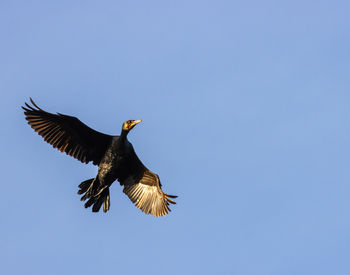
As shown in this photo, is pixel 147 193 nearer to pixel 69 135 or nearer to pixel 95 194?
pixel 95 194

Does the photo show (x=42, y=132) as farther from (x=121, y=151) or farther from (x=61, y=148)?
(x=121, y=151)

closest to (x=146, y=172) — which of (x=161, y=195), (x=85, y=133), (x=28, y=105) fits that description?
(x=161, y=195)

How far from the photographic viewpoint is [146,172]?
21.6m

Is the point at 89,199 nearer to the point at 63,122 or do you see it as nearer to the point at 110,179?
the point at 110,179

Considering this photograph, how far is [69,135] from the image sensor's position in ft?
68.3

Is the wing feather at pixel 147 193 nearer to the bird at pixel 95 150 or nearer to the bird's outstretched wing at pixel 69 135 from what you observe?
the bird at pixel 95 150

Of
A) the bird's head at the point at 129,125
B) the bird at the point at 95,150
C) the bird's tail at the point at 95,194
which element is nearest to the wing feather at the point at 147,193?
the bird at the point at 95,150

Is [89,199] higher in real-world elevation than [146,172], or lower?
lower

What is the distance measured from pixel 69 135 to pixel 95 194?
6.23 ft

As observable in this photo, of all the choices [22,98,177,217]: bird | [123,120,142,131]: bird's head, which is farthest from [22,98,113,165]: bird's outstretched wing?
[123,120,142,131]: bird's head

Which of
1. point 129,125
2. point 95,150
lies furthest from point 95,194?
point 129,125

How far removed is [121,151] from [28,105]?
9.82ft

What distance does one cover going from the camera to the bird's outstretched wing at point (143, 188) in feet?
69.6

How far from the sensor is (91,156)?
21094 mm
